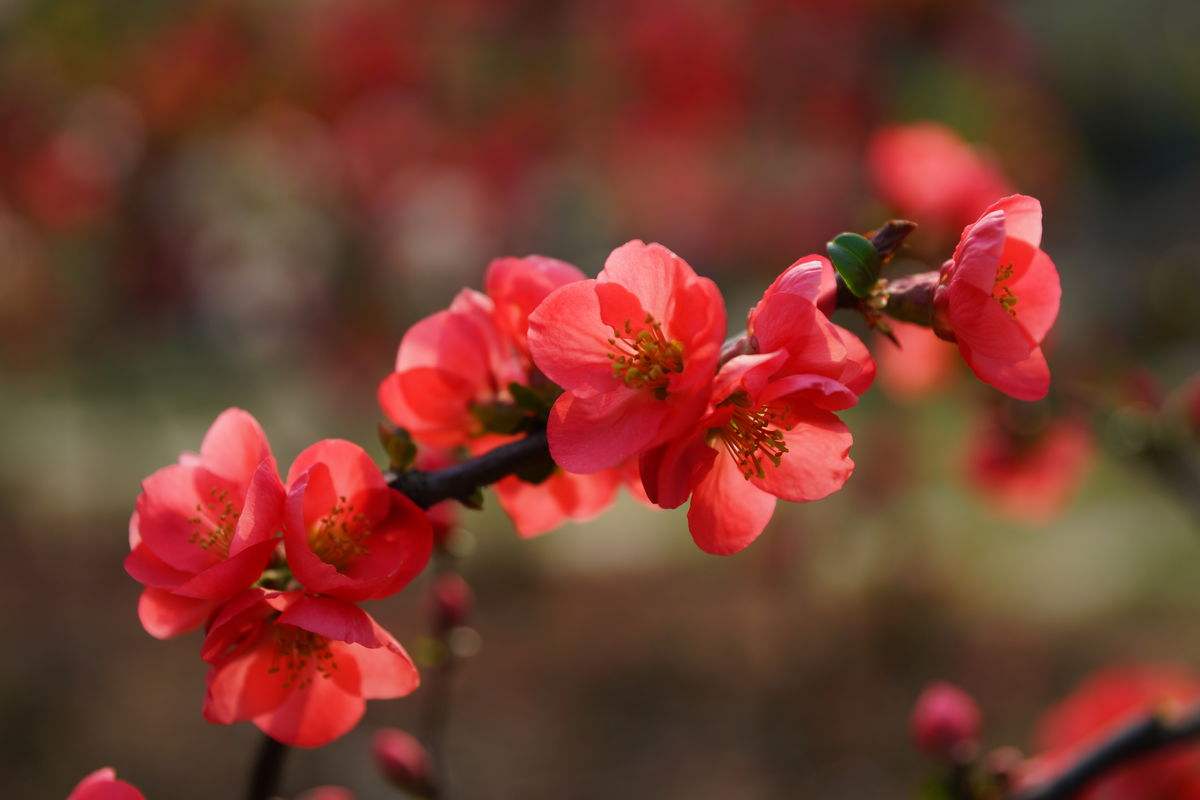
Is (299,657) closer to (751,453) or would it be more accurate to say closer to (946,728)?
(751,453)

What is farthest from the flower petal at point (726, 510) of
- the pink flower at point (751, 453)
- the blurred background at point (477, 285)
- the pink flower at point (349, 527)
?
the blurred background at point (477, 285)

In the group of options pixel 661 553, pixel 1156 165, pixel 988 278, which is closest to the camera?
pixel 988 278

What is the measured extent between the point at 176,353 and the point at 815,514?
3.12 meters

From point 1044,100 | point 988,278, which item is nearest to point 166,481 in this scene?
point 988,278

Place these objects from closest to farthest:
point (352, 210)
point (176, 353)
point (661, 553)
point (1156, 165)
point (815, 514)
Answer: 1. point (815, 514)
2. point (352, 210)
3. point (661, 553)
4. point (176, 353)
5. point (1156, 165)

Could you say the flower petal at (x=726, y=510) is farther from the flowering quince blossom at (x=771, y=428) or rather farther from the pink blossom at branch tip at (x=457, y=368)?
the pink blossom at branch tip at (x=457, y=368)

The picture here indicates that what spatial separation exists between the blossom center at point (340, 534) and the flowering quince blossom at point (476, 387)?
67 millimetres

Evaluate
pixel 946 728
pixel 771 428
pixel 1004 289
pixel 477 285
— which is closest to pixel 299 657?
pixel 771 428

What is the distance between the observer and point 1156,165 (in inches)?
243

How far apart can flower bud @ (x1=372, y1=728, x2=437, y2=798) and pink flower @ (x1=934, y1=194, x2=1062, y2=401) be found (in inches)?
A: 16.2

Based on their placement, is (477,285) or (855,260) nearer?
(855,260)

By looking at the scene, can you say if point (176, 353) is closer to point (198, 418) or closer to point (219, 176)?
point (198, 418)

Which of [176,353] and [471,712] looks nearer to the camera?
[471,712]

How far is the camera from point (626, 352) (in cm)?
41
